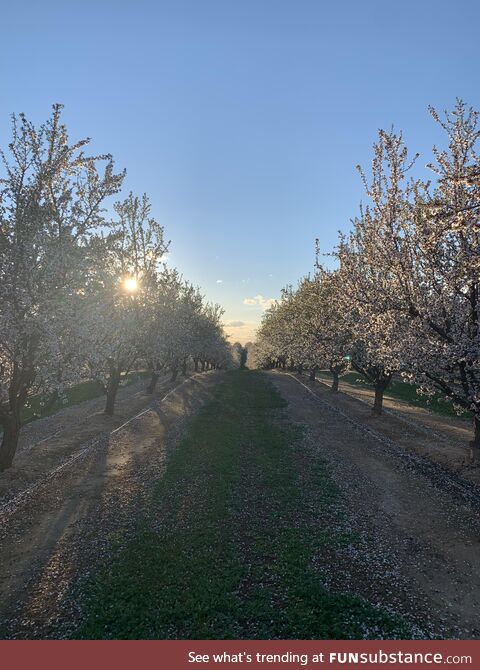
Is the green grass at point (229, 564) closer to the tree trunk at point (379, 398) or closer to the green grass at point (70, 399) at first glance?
the tree trunk at point (379, 398)

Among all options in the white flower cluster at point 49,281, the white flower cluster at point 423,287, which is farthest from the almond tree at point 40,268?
the white flower cluster at point 423,287

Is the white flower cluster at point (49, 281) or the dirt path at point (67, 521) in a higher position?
the white flower cluster at point (49, 281)

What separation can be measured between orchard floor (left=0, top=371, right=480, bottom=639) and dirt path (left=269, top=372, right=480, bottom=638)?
0.06 meters

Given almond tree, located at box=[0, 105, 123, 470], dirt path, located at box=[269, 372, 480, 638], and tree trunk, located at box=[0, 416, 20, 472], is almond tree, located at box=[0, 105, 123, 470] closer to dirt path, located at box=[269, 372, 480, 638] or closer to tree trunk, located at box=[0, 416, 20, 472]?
tree trunk, located at box=[0, 416, 20, 472]

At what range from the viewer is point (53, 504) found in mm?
15789

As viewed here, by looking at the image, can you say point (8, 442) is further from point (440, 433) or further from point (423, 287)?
point (440, 433)

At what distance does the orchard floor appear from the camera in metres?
9.23

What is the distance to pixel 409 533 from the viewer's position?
44.7ft

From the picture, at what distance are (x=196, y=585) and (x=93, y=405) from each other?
32312 mm

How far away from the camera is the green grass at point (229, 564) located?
9.00 m

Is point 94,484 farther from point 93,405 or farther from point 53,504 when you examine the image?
point 93,405

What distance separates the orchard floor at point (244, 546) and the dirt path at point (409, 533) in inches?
2.2
